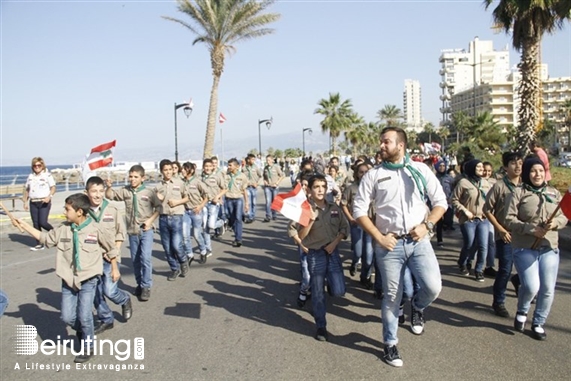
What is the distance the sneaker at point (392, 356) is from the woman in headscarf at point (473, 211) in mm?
3366

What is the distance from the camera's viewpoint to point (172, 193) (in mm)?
7645

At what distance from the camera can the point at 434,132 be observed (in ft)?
369

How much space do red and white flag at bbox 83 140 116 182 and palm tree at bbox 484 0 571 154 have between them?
15602mm

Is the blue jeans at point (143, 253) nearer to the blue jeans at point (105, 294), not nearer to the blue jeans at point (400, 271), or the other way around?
the blue jeans at point (105, 294)

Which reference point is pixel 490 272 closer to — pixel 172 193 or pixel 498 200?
pixel 498 200

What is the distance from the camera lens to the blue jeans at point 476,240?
714 centimetres

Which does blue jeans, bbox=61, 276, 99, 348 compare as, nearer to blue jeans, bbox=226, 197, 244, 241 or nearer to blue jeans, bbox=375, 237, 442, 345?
blue jeans, bbox=375, 237, 442, 345

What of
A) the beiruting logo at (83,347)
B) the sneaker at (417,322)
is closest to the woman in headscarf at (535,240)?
the sneaker at (417,322)

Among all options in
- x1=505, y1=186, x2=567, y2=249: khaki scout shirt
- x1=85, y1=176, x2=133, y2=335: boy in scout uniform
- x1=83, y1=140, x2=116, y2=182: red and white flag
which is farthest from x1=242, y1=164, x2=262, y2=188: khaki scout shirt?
x1=505, y1=186, x2=567, y2=249: khaki scout shirt

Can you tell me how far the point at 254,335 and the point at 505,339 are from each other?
2.47 m

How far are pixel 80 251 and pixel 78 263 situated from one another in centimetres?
12

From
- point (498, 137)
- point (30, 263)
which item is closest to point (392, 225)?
point (30, 263)

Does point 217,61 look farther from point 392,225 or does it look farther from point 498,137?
point 498,137

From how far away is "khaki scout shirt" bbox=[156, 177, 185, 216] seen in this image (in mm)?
7495
